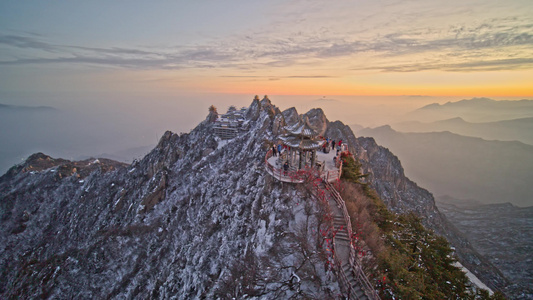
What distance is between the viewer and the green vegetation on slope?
1562 centimetres

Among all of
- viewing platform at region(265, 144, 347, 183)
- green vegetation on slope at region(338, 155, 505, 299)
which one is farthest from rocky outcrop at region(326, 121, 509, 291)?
green vegetation on slope at region(338, 155, 505, 299)

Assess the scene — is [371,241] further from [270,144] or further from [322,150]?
[270,144]

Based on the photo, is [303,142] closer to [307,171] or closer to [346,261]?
[307,171]

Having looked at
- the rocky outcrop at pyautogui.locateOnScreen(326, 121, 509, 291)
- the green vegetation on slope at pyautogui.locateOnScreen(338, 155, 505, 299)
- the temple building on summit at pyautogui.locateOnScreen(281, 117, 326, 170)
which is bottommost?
the rocky outcrop at pyautogui.locateOnScreen(326, 121, 509, 291)

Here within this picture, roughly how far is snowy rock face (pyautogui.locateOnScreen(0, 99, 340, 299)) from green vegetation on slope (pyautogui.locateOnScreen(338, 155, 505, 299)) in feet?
12.0

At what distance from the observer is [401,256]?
58.1 ft

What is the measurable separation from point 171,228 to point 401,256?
131 ft

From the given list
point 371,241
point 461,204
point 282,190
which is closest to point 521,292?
point 371,241

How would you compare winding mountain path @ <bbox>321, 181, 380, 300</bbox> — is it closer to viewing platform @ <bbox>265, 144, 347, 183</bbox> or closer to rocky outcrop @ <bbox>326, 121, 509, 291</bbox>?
viewing platform @ <bbox>265, 144, 347, 183</bbox>

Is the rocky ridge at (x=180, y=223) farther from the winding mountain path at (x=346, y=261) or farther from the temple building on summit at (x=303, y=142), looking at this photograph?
the temple building on summit at (x=303, y=142)

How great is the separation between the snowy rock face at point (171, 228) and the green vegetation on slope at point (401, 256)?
366cm

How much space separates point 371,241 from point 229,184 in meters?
27.4

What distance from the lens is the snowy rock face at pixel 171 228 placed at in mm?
21094

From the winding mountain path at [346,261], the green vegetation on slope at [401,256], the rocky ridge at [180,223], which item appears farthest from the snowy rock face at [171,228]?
the green vegetation on slope at [401,256]
